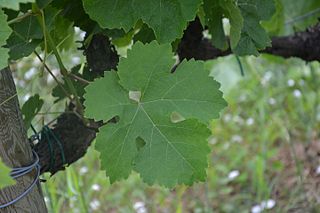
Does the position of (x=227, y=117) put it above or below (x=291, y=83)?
below

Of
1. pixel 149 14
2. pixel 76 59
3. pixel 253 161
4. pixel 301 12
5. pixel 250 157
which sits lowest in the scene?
pixel 250 157

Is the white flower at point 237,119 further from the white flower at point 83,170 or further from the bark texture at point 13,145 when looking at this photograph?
the bark texture at point 13,145

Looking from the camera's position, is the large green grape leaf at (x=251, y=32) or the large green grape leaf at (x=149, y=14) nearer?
the large green grape leaf at (x=149, y=14)

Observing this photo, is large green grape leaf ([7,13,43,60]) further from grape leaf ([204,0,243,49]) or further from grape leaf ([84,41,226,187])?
grape leaf ([204,0,243,49])

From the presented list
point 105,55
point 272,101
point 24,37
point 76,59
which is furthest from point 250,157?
point 24,37

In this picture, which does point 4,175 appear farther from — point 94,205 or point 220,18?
point 94,205

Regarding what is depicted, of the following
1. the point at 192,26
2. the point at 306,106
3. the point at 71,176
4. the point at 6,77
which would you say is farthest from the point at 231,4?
the point at 306,106

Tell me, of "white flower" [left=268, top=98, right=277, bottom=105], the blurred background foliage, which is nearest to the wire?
the blurred background foliage

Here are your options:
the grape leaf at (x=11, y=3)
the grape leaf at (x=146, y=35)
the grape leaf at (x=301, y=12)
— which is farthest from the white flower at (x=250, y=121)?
the grape leaf at (x=11, y=3)
